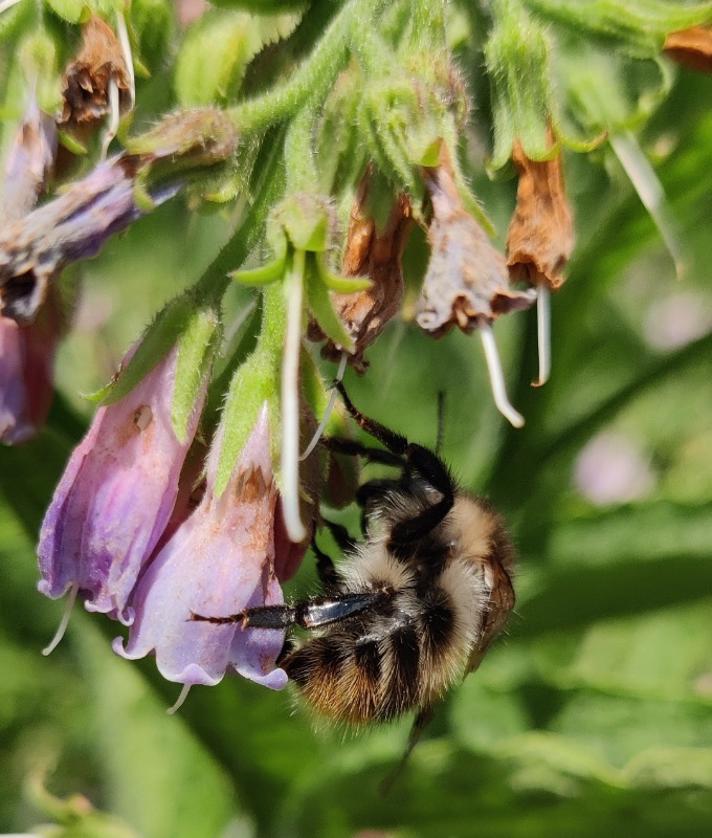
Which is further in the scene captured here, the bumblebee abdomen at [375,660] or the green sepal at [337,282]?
the bumblebee abdomen at [375,660]

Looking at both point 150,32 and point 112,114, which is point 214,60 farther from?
point 112,114

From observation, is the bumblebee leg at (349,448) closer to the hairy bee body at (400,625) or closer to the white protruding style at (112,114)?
the hairy bee body at (400,625)

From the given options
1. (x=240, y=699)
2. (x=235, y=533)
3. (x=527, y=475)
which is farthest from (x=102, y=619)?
(x=527, y=475)

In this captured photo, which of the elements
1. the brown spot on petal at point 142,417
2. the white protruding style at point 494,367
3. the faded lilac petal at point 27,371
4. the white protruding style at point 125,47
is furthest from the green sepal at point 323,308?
the faded lilac petal at point 27,371

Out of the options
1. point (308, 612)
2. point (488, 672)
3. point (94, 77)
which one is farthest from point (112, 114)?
point (488, 672)

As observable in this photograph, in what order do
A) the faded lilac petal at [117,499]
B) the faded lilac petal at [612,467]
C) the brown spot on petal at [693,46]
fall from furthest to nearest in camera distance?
the faded lilac petal at [612,467]
the brown spot on petal at [693,46]
the faded lilac petal at [117,499]

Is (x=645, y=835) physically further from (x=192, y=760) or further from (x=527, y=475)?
(x=192, y=760)

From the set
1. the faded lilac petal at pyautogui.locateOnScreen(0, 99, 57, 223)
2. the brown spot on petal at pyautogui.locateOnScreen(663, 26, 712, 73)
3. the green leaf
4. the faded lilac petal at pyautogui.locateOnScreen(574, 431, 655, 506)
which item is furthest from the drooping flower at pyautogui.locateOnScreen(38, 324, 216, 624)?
the faded lilac petal at pyautogui.locateOnScreen(574, 431, 655, 506)
